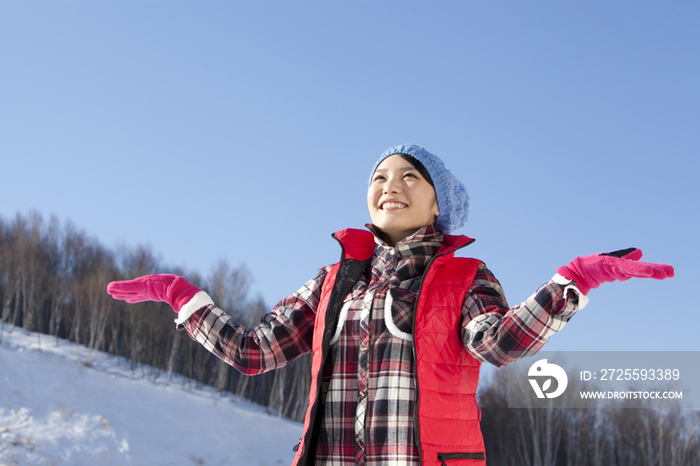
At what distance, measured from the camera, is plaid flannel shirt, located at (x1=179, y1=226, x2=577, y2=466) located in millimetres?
1701

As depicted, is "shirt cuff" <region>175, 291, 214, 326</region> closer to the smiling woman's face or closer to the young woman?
the young woman

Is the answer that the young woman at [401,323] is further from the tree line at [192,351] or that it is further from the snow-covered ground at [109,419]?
the tree line at [192,351]

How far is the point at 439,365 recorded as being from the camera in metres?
1.80

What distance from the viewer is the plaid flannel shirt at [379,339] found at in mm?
1701

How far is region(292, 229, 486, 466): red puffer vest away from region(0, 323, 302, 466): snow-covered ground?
15.0 meters

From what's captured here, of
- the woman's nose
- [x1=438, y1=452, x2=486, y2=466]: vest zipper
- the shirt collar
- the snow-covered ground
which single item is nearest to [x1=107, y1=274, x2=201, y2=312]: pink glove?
the shirt collar

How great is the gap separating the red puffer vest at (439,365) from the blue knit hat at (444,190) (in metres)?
0.23

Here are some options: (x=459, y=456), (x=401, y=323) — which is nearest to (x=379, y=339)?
(x=401, y=323)

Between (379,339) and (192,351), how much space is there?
29707mm

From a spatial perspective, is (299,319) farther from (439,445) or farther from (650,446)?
(650,446)

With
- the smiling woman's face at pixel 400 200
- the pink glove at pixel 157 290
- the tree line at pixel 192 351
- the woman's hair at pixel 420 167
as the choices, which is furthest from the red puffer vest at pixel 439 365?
the tree line at pixel 192 351

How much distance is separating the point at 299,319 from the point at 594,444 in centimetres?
2392

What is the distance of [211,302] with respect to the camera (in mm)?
2258

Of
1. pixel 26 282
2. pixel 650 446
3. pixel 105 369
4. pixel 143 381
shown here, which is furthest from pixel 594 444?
pixel 26 282
